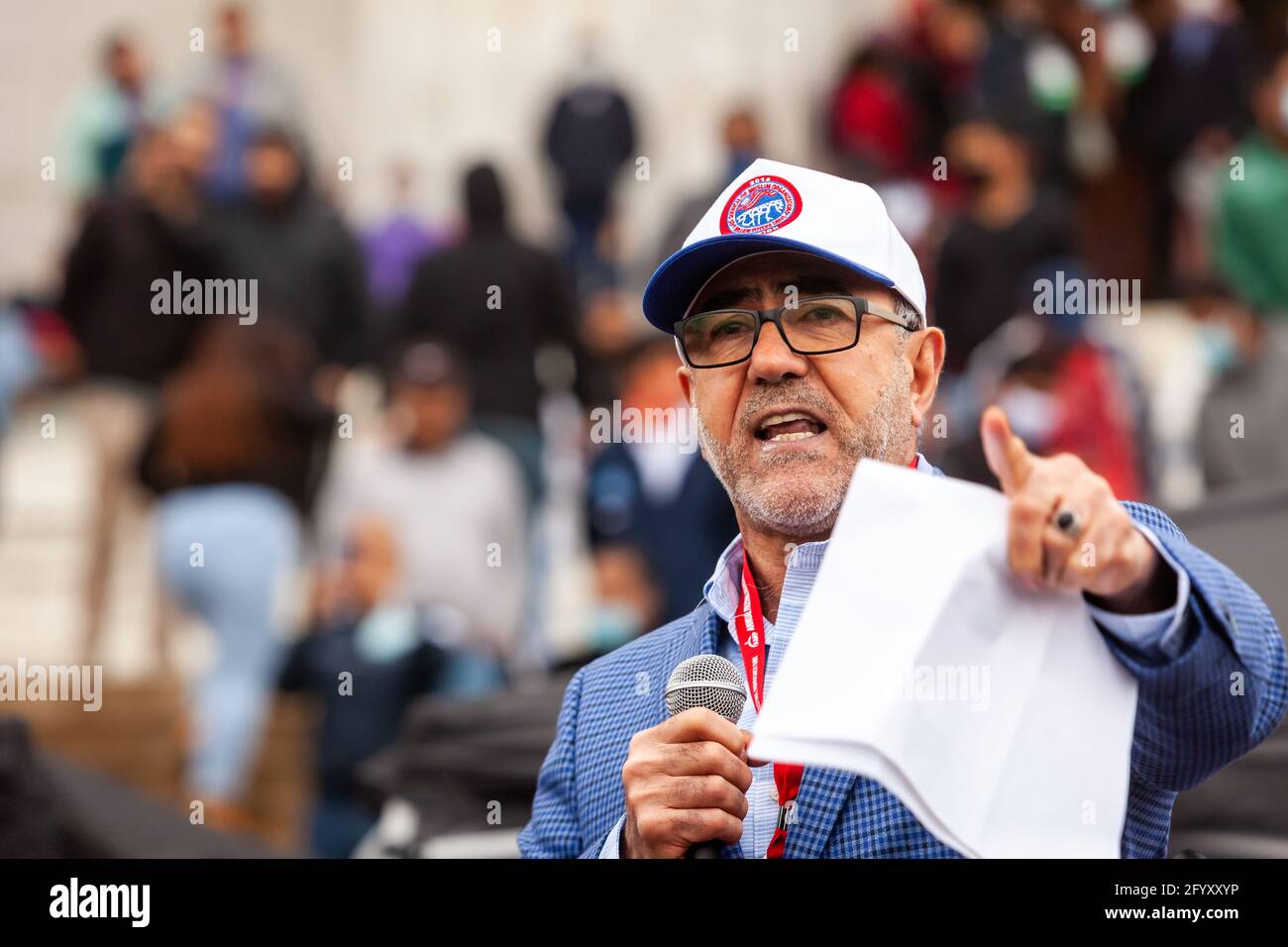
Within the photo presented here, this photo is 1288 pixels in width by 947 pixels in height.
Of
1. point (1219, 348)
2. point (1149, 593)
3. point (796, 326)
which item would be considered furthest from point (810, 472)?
point (1219, 348)

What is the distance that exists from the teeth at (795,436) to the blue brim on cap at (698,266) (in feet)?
0.69

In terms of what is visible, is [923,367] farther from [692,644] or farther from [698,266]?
[692,644]

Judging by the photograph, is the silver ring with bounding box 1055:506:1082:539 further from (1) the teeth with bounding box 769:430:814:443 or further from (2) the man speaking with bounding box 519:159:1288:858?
(1) the teeth with bounding box 769:430:814:443

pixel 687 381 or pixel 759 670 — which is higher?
pixel 687 381

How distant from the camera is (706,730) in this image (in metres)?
2.56

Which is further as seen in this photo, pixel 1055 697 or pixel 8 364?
pixel 8 364

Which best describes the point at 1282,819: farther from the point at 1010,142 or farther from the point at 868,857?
the point at 1010,142

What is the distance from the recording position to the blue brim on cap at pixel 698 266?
110 inches

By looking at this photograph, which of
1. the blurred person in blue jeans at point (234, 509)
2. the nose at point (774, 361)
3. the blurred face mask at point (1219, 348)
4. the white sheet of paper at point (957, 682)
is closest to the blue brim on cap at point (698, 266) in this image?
the nose at point (774, 361)

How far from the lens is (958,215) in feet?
27.5

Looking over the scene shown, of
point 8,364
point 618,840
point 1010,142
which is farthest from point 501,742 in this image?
point 8,364

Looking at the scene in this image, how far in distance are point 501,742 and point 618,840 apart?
2.07m

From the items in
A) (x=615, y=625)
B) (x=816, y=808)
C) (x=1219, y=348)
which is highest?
(x=1219, y=348)

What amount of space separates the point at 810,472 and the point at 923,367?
0.29m
